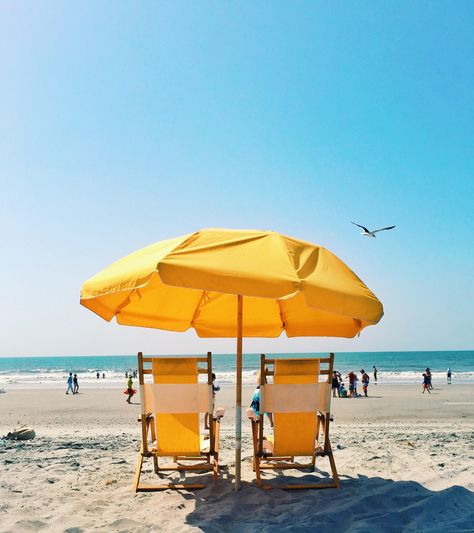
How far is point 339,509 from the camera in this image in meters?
3.92

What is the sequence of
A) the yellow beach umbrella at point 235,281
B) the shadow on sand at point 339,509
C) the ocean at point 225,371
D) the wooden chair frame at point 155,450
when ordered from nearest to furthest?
the yellow beach umbrella at point 235,281, the shadow on sand at point 339,509, the wooden chair frame at point 155,450, the ocean at point 225,371

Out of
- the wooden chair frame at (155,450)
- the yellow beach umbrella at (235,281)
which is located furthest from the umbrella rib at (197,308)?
the wooden chair frame at (155,450)

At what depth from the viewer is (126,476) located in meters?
5.04

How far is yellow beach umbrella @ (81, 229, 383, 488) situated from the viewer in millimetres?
3283

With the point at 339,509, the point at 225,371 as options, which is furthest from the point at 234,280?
the point at 225,371

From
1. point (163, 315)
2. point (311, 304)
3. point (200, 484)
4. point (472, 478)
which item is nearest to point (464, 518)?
point (472, 478)

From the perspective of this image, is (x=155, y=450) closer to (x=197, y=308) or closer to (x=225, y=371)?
(x=197, y=308)

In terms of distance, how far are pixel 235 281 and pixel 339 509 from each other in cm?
214

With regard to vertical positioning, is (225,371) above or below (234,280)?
below

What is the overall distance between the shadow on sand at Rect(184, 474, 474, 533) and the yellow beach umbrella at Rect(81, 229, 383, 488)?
1.22 feet

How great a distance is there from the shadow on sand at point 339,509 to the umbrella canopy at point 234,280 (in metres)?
1.51

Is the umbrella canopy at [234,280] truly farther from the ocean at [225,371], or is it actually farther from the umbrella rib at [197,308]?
the ocean at [225,371]

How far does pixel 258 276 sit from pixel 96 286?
1468 millimetres

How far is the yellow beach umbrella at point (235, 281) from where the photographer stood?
129 inches
